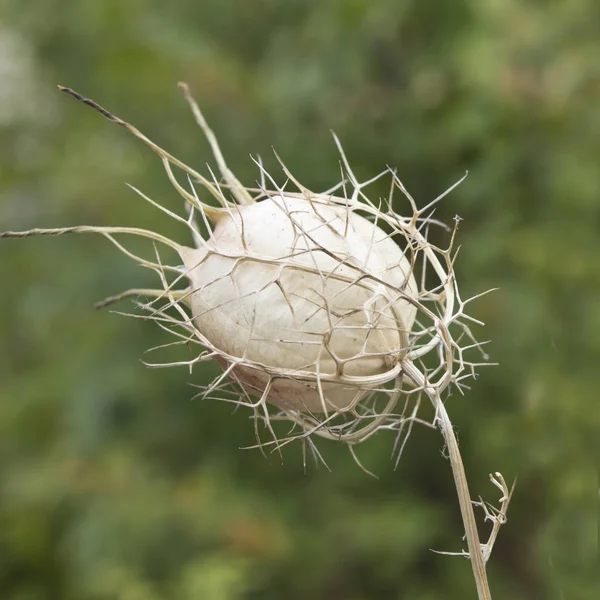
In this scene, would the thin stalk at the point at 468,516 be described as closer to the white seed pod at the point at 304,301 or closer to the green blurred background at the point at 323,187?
the white seed pod at the point at 304,301

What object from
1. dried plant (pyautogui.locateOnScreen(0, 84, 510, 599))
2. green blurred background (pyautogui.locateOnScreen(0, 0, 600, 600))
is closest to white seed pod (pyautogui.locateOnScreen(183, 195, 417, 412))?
dried plant (pyautogui.locateOnScreen(0, 84, 510, 599))

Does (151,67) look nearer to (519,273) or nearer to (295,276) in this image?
(519,273)

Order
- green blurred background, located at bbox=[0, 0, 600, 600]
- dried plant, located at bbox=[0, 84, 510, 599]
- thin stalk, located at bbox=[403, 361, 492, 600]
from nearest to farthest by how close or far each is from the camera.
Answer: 1. thin stalk, located at bbox=[403, 361, 492, 600]
2. dried plant, located at bbox=[0, 84, 510, 599]
3. green blurred background, located at bbox=[0, 0, 600, 600]

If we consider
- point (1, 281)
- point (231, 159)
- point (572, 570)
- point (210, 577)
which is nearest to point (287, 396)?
point (572, 570)

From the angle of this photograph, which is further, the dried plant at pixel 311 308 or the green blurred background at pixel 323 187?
the green blurred background at pixel 323 187

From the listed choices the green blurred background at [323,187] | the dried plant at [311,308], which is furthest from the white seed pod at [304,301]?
the green blurred background at [323,187]

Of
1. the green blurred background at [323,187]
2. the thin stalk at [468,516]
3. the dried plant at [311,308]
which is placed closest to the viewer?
the thin stalk at [468,516]

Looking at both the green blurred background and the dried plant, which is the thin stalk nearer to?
the dried plant
